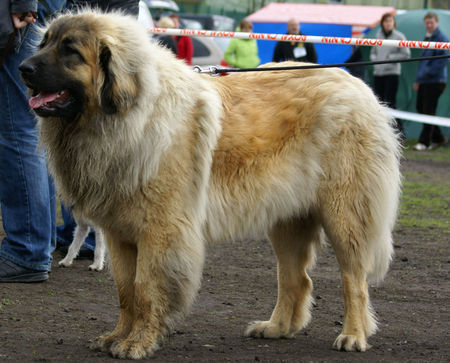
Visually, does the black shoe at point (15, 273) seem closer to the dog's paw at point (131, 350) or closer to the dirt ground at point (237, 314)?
the dirt ground at point (237, 314)

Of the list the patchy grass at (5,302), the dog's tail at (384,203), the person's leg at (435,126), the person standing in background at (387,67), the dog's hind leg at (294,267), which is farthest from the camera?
the person's leg at (435,126)

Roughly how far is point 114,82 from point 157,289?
103 cm

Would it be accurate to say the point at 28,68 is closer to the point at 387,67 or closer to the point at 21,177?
the point at 21,177

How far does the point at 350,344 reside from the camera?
163 inches

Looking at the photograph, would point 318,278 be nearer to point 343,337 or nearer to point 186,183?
point 343,337

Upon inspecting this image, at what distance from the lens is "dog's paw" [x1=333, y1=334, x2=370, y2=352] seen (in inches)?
163

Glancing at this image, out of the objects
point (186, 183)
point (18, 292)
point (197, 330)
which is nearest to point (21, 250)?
point (18, 292)

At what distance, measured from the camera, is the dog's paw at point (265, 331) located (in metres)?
4.42

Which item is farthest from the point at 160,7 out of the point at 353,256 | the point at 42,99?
the point at 42,99

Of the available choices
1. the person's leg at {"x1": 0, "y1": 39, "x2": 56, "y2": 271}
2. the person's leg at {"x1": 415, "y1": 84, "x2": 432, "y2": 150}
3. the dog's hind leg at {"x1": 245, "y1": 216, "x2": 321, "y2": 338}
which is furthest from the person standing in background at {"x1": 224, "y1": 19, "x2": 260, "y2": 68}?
the dog's hind leg at {"x1": 245, "y1": 216, "x2": 321, "y2": 338}

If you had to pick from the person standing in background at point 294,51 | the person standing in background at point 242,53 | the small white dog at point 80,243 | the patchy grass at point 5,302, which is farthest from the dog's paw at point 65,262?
the person standing in background at point 242,53

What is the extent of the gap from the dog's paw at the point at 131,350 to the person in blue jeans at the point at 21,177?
1588mm

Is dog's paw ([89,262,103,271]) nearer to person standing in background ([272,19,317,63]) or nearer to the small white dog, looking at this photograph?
the small white dog

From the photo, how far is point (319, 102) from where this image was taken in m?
4.23
